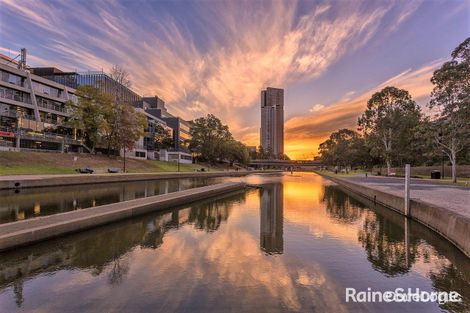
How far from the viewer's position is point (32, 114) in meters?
71.9

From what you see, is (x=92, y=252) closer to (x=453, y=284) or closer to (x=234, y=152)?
(x=453, y=284)

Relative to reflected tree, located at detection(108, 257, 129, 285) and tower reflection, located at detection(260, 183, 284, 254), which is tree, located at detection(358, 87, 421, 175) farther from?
reflected tree, located at detection(108, 257, 129, 285)

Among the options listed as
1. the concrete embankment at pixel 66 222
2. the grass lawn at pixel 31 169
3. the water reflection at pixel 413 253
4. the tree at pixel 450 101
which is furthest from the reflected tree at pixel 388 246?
the grass lawn at pixel 31 169

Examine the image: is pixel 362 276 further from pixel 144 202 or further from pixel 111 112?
pixel 111 112

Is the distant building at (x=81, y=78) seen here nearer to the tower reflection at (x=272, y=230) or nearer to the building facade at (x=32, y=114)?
the building facade at (x=32, y=114)

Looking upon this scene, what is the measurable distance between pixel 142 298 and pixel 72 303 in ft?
5.06

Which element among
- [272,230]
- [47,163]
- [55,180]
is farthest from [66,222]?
[47,163]

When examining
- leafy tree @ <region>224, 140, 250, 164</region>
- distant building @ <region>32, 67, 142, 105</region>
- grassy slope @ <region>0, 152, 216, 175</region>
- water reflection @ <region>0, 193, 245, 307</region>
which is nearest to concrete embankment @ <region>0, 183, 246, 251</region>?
water reflection @ <region>0, 193, 245, 307</region>

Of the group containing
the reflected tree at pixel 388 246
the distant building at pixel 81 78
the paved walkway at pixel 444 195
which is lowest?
the reflected tree at pixel 388 246

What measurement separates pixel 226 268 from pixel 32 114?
80588 millimetres

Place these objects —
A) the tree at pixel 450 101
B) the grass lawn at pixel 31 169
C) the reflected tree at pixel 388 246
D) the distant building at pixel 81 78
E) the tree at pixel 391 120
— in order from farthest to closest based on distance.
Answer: the distant building at pixel 81 78
the tree at pixel 391 120
the grass lawn at pixel 31 169
the tree at pixel 450 101
the reflected tree at pixel 388 246

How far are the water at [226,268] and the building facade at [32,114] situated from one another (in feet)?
202

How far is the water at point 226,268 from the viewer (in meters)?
6.97

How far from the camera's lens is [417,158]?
71438 mm
